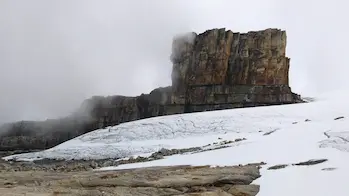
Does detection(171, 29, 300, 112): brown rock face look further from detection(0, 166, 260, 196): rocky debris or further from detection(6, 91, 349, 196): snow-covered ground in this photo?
detection(0, 166, 260, 196): rocky debris

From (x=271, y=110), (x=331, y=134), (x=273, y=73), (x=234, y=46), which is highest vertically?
(x=234, y=46)

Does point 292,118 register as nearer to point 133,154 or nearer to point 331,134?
point 133,154

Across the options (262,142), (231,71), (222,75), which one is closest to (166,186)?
(262,142)

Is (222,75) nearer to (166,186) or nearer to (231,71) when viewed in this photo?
(231,71)

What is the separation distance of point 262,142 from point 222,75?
40879 millimetres

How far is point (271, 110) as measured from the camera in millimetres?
36750

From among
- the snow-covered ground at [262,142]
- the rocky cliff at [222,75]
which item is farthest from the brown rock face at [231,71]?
the snow-covered ground at [262,142]

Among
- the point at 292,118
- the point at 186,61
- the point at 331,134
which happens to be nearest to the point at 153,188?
the point at 331,134

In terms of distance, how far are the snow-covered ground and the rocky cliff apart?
2034 cm

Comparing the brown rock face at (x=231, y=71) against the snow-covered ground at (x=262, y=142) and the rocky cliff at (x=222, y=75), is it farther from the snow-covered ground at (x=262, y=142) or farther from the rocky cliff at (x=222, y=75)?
the snow-covered ground at (x=262, y=142)

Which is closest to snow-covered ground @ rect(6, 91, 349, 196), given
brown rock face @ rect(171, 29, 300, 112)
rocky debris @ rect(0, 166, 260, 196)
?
rocky debris @ rect(0, 166, 260, 196)

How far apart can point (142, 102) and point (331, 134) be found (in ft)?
174

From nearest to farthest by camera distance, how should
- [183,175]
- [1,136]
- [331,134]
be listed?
[183,175], [331,134], [1,136]

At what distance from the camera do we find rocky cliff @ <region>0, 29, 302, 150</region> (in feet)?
190
